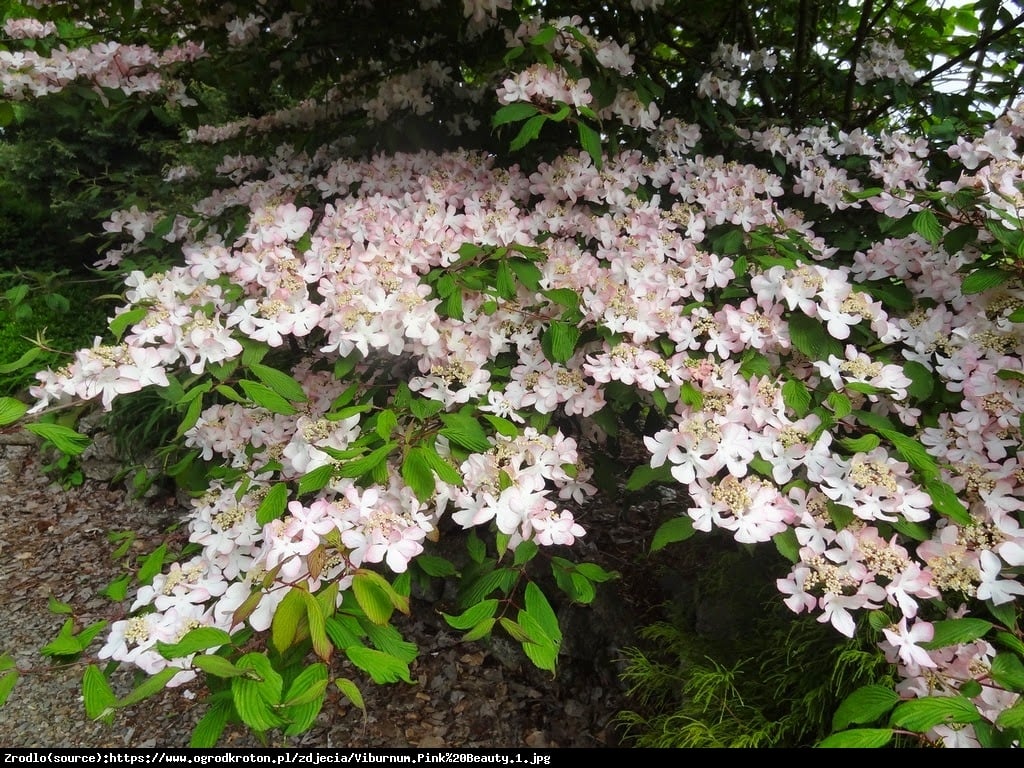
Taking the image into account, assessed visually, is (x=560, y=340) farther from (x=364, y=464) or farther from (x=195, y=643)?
(x=195, y=643)

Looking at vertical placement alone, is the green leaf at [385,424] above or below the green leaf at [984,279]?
below

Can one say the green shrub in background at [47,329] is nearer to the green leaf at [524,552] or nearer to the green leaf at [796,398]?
the green leaf at [524,552]

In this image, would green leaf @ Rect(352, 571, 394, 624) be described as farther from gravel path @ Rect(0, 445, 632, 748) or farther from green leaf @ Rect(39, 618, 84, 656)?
gravel path @ Rect(0, 445, 632, 748)

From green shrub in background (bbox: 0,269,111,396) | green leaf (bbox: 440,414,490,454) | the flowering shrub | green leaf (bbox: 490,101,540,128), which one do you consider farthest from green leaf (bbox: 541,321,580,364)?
green shrub in background (bbox: 0,269,111,396)

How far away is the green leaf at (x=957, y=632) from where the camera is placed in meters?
1.01

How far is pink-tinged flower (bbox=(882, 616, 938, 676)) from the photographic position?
3.38 feet

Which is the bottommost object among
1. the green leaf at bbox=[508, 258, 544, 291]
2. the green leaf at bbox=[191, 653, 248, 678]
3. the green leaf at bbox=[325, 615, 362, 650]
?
the green leaf at bbox=[325, 615, 362, 650]

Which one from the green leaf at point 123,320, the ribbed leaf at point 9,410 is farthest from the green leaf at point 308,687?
the green leaf at point 123,320

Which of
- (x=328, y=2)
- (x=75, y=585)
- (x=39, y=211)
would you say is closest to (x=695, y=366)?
(x=328, y=2)

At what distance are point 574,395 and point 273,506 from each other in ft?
2.10

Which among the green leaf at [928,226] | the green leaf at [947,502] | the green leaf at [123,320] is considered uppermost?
the green leaf at [928,226]

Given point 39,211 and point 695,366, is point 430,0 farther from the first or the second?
point 39,211

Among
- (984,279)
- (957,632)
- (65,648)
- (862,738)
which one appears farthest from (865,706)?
(65,648)

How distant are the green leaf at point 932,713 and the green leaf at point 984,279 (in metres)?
0.76
